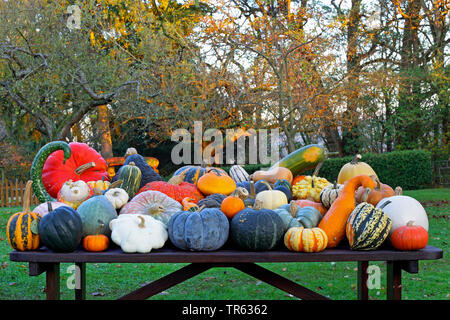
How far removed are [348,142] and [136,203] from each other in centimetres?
1366

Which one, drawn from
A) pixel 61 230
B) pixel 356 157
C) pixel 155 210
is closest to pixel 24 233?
pixel 61 230

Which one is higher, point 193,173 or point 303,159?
point 303,159

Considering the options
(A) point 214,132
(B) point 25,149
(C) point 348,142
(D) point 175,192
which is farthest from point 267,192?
(B) point 25,149

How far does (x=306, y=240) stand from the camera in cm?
216

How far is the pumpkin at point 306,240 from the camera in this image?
2.16 m

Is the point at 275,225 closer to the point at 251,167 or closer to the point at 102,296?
the point at 102,296

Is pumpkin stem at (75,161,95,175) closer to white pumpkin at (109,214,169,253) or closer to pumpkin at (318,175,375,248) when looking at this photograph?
white pumpkin at (109,214,169,253)

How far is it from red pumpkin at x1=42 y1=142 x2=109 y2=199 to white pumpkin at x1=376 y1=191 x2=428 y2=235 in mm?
2069

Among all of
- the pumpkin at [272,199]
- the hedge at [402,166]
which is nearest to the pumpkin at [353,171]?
the pumpkin at [272,199]

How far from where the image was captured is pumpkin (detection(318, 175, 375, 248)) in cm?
233

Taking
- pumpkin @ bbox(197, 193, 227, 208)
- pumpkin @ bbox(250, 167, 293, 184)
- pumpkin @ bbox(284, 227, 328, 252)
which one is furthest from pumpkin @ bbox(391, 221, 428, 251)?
pumpkin @ bbox(250, 167, 293, 184)

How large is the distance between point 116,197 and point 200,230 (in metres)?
0.80

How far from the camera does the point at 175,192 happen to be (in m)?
2.96

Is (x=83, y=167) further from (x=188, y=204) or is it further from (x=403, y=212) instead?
(x=403, y=212)
